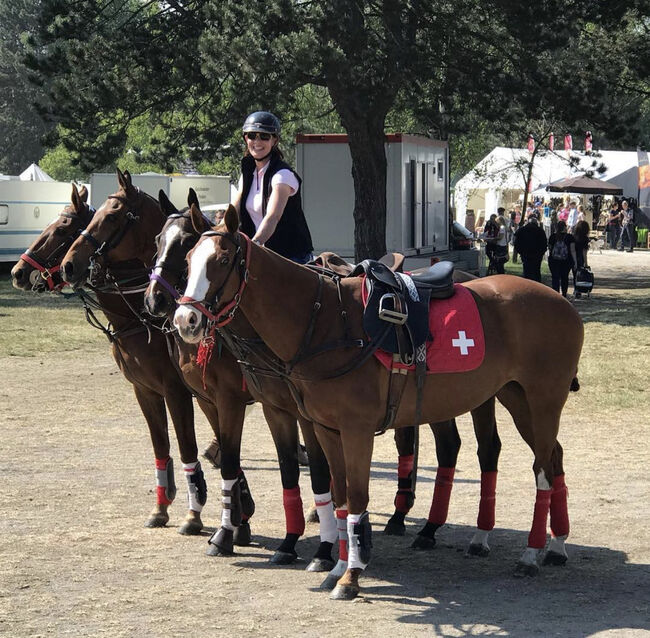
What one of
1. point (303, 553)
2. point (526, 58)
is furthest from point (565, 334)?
point (526, 58)

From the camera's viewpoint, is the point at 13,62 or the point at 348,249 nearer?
the point at 348,249

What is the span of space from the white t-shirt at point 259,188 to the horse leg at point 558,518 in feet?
8.03

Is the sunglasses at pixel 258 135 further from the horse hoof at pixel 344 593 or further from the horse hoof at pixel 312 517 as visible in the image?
the horse hoof at pixel 344 593

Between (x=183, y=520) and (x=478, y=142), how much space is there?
43556mm

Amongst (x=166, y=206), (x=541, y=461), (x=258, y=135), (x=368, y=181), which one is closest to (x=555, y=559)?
(x=541, y=461)

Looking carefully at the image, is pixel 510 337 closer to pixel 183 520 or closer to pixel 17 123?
pixel 183 520

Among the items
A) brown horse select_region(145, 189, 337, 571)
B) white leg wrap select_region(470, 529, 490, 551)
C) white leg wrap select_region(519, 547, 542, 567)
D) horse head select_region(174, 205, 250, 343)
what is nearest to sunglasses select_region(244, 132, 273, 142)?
brown horse select_region(145, 189, 337, 571)

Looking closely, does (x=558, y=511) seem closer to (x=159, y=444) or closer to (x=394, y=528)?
(x=394, y=528)

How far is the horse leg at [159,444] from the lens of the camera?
28.0ft

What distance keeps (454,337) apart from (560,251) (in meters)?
19.7

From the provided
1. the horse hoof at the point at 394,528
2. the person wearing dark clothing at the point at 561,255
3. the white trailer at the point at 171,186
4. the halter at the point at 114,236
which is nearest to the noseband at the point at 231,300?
the halter at the point at 114,236

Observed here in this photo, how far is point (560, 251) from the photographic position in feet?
85.7

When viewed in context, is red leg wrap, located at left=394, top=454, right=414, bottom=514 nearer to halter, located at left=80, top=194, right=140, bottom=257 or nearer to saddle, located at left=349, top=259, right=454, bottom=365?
saddle, located at left=349, top=259, right=454, bottom=365

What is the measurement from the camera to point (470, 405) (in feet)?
23.6
